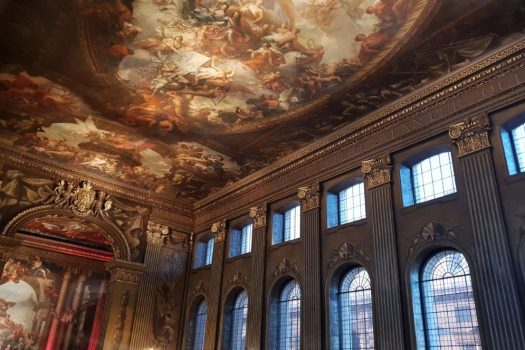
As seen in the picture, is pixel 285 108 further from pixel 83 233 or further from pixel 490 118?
pixel 83 233

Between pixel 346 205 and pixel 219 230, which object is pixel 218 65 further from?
pixel 219 230

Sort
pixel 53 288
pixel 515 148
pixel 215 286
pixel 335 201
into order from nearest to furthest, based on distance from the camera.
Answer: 1. pixel 515 148
2. pixel 335 201
3. pixel 215 286
4. pixel 53 288

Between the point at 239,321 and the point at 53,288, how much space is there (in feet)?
44.2

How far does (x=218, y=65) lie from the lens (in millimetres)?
12102

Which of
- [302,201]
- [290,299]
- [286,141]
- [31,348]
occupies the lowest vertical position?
[31,348]

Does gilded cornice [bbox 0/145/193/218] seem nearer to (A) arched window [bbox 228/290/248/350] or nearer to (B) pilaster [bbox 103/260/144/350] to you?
(B) pilaster [bbox 103/260/144/350]

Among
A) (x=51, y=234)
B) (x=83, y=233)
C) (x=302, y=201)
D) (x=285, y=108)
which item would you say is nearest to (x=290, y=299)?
(x=302, y=201)

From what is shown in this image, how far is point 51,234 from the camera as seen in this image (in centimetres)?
2488

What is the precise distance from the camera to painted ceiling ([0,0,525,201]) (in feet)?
33.7

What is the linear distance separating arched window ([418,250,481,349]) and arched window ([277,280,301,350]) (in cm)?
456

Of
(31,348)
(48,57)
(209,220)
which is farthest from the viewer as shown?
(31,348)

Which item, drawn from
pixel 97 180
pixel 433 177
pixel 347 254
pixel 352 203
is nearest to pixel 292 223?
pixel 352 203

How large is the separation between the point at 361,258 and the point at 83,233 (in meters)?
17.0

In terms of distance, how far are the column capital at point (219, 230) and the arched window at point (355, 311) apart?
22.5ft
